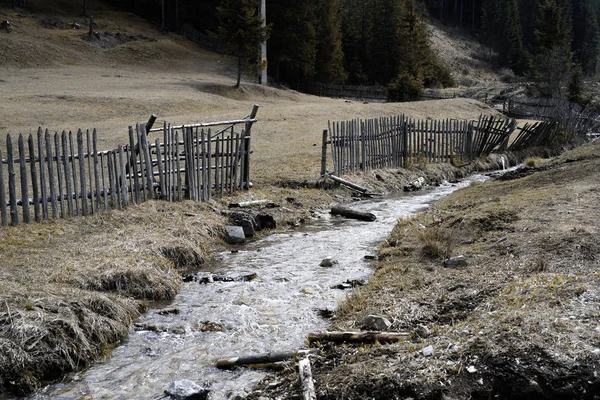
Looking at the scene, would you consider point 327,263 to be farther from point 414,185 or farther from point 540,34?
point 540,34

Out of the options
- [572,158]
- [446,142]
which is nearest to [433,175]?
[446,142]

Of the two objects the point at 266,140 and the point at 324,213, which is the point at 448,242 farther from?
the point at 266,140

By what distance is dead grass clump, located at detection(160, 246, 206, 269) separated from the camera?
9656 mm

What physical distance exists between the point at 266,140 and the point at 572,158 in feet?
34.1

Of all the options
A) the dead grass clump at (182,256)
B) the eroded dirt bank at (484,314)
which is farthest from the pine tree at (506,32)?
the dead grass clump at (182,256)

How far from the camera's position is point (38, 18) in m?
51.5

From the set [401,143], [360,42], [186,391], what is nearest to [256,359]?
[186,391]

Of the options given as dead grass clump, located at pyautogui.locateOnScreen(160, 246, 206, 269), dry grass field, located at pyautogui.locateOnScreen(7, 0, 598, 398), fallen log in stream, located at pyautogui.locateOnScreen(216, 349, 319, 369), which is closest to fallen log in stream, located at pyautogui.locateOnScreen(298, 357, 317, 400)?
dry grass field, located at pyautogui.locateOnScreen(7, 0, 598, 398)

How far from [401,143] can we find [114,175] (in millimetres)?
10298

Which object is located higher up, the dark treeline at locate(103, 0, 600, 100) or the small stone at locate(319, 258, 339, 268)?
the dark treeline at locate(103, 0, 600, 100)

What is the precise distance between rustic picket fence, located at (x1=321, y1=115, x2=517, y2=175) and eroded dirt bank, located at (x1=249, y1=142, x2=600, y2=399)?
6737 mm

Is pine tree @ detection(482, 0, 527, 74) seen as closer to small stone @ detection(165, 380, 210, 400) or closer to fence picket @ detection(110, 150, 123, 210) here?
fence picket @ detection(110, 150, 123, 210)

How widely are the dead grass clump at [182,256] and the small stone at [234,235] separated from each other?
1.34 metres

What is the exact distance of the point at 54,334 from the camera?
6254 mm
